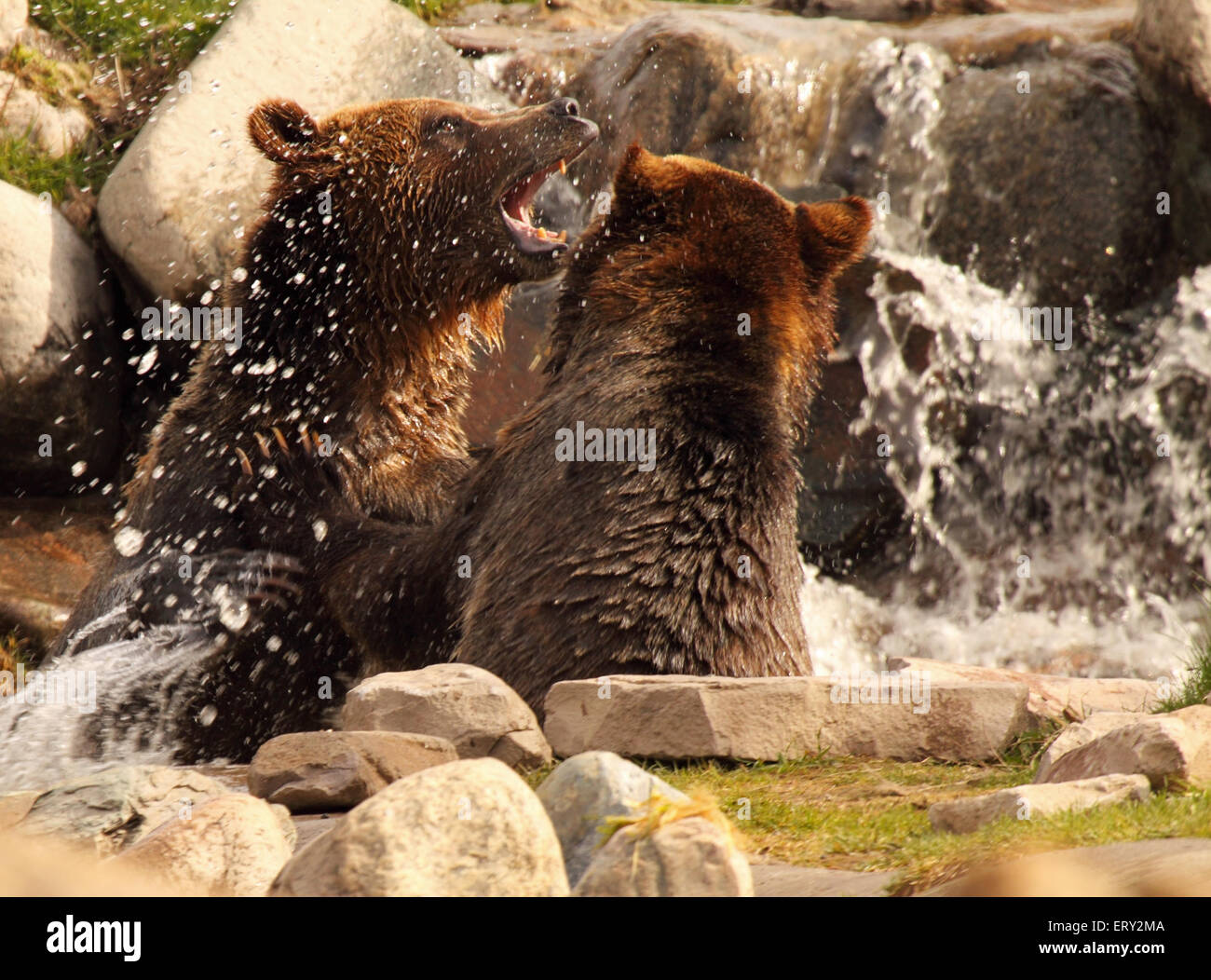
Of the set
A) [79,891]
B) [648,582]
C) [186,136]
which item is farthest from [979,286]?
[79,891]

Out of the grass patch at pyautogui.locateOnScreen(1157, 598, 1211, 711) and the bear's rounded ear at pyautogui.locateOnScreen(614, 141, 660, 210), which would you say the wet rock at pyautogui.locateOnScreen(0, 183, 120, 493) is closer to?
the bear's rounded ear at pyautogui.locateOnScreen(614, 141, 660, 210)

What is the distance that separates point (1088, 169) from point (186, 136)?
632 centimetres

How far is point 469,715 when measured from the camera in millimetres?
3977

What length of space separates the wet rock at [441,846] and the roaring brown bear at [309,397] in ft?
11.8

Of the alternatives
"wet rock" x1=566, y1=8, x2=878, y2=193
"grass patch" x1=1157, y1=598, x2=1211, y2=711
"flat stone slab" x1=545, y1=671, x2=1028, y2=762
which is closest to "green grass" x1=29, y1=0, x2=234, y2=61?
"wet rock" x1=566, y1=8, x2=878, y2=193

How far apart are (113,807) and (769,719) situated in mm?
1801

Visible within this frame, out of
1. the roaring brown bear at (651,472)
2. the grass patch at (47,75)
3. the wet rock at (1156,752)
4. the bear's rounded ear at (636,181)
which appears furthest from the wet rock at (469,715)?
the grass patch at (47,75)

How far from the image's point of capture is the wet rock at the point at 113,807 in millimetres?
3133

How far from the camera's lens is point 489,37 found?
11.5 metres

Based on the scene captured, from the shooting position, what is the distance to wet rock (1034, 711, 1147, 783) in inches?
149

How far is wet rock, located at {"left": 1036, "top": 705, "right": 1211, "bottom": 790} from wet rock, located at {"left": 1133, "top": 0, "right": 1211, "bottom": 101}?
7565 mm

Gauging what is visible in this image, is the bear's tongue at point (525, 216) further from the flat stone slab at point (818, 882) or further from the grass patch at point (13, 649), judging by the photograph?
the flat stone slab at point (818, 882)

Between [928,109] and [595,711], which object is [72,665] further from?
[928,109]

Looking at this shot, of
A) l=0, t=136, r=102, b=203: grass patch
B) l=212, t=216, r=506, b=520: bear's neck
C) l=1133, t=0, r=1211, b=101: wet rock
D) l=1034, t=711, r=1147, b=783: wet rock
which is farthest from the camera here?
l=0, t=136, r=102, b=203: grass patch
